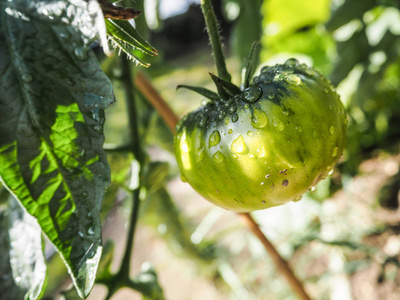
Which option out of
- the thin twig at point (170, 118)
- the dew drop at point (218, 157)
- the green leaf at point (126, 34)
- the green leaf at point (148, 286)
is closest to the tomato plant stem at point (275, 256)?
the thin twig at point (170, 118)

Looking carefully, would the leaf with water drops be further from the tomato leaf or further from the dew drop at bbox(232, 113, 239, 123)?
the dew drop at bbox(232, 113, 239, 123)

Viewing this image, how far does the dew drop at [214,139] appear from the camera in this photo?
32cm

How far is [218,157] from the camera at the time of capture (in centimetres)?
32

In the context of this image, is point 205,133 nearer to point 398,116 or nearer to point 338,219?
point 338,219

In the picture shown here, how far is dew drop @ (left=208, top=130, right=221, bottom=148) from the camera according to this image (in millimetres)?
320

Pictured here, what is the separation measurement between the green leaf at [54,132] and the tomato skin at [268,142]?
104mm

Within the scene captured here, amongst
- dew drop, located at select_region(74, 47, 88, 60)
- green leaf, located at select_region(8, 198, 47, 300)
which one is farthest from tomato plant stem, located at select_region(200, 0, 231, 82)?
green leaf, located at select_region(8, 198, 47, 300)

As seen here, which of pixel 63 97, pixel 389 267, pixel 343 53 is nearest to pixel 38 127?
pixel 63 97

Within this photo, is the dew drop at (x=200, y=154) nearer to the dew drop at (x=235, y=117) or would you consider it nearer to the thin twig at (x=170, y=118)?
the dew drop at (x=235, y=117)

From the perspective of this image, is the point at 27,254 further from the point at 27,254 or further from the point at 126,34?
the point at 126,34

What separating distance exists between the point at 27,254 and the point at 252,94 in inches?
11.3

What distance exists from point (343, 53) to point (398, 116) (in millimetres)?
781

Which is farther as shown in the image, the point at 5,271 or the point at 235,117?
the point at 5,271

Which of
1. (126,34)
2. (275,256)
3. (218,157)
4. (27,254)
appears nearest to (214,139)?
(218,157)
